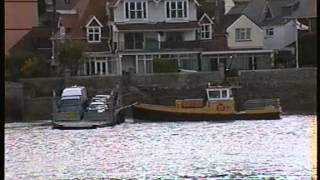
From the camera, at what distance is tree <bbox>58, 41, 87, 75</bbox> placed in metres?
11.0

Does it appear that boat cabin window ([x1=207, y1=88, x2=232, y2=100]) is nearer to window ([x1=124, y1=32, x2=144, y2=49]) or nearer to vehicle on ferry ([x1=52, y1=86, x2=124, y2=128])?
vehicle on ferry ([x1=52, y1=86, x2=124, y2=128])

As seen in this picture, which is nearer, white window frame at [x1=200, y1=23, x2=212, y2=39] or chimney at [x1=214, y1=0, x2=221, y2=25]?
white window frame at [x1=200, y1=23, x2=212, y2=39]

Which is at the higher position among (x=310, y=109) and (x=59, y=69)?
(x=59, y=69)

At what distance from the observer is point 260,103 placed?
1141cm

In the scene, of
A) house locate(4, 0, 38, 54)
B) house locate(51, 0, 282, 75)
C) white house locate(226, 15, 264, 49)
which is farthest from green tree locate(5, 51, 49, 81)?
house locate(4, 0, 38, 54)

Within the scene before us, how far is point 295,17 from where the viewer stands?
12.4m

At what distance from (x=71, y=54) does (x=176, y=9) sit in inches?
104

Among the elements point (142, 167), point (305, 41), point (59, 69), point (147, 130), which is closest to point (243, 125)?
point (147, 130)

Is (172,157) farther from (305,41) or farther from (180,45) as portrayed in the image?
(180,45)

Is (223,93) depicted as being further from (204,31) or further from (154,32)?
(204,31)

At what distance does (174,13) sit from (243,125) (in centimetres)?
365

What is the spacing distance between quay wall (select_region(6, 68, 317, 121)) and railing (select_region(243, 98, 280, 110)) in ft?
0.54

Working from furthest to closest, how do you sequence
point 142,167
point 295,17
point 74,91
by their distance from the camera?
point 295,17 → point 74,91 → point 142,167

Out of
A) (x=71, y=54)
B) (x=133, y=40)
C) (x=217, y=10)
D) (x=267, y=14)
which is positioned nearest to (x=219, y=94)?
(x=71, y=54)
